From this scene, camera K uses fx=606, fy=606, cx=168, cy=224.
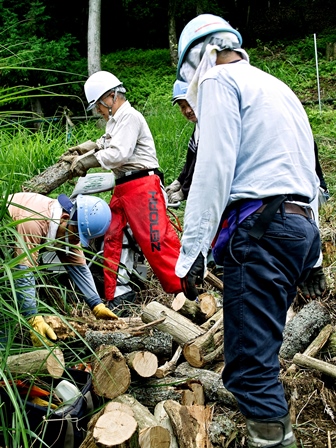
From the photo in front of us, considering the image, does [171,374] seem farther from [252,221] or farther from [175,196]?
[175,196]

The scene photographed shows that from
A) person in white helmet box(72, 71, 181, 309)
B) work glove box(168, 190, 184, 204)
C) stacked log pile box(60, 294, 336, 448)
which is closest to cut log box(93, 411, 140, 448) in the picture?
stacked log pile box(60, 294, 336, 448)

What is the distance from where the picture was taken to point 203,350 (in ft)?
10.9

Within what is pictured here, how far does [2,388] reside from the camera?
2520mm

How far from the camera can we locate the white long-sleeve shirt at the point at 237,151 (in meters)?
2.20

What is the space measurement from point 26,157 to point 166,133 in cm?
226

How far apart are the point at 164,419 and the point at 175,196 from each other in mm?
2823

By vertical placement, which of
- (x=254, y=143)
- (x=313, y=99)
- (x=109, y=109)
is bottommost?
(x=313, y=99)

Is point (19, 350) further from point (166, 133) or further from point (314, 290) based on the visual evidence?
point (166, 133)

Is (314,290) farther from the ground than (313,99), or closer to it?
farther from the ground

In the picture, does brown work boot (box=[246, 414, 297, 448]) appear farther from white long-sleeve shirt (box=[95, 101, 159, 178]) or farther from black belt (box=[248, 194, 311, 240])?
white long-sleeve shirt (box=[95, 101, 159, 178])

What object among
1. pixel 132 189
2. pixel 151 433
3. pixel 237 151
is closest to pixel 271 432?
pixel 151 433

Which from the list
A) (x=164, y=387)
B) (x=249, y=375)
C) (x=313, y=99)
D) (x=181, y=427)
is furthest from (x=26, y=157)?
(x=313, y=99)

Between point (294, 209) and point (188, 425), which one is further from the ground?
point (294, 209)

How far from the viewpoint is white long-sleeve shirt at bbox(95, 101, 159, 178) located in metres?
4.52
